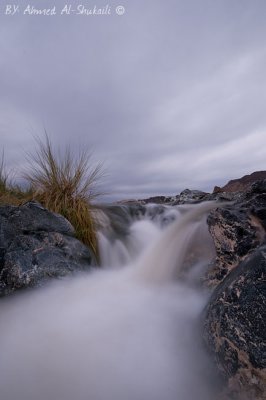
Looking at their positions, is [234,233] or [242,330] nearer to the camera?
[242,330]

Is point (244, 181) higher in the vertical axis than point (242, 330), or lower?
higher

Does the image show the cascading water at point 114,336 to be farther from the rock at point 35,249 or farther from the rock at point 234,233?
the rock at point 234,233

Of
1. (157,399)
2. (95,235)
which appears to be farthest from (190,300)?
(95,235)

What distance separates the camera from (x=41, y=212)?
11.6 ft

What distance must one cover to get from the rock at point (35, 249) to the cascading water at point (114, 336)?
0.55 feet

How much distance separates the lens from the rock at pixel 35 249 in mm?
2945

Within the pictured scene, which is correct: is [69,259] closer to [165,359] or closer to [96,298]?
[96,298]

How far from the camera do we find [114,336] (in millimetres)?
2080

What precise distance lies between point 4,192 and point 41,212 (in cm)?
140

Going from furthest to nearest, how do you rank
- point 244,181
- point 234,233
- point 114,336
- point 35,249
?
1. point 244,181
2. point 35,249
3. point 234,233
4. point 114,336

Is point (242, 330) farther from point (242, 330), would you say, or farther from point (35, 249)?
point (35, 249)

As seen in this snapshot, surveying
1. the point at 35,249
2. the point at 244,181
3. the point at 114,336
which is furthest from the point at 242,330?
the point at 244,181

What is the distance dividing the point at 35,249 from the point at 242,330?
2.43 meters

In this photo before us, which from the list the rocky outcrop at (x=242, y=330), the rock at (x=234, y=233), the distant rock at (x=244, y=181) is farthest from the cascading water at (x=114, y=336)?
the distant rock at (x=244, y=181)
